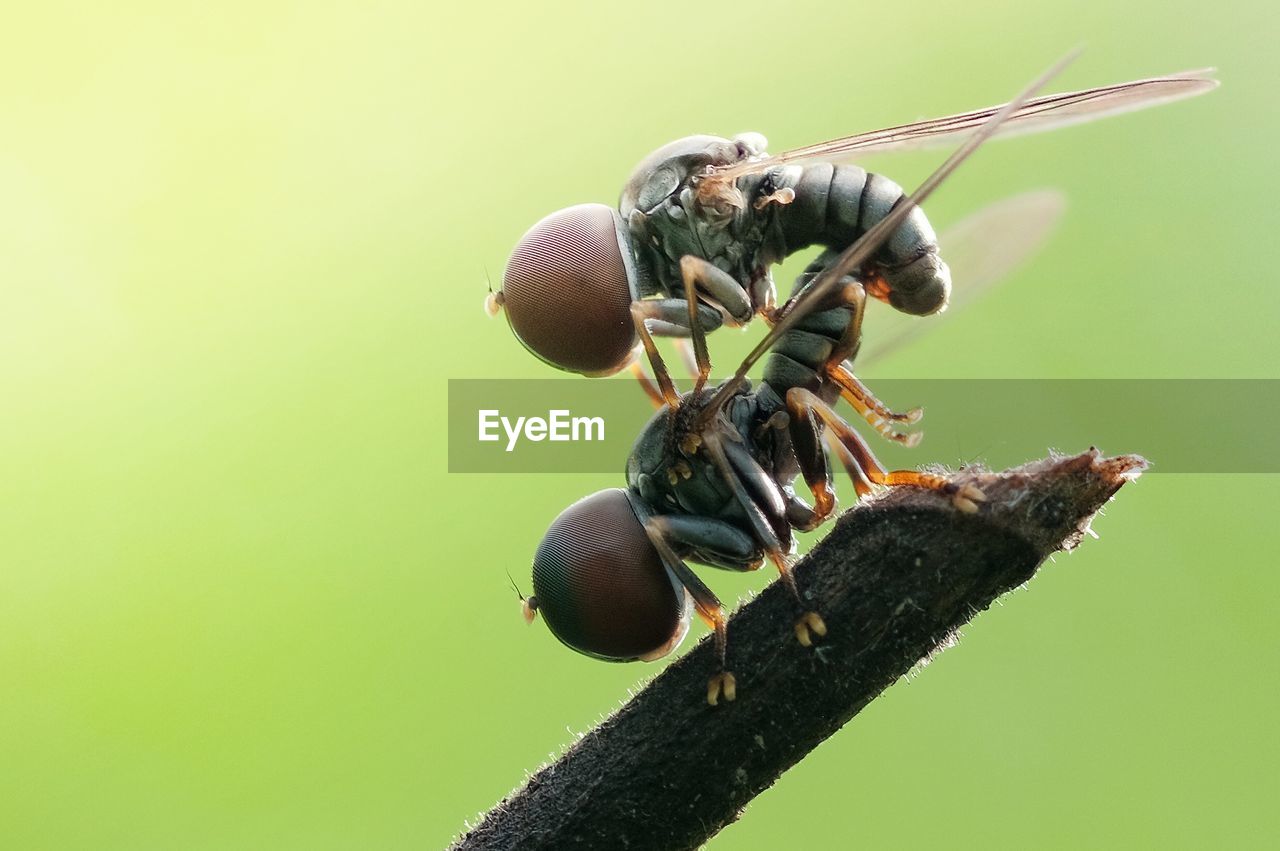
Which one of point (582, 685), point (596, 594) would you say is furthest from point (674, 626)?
point (582, 685)

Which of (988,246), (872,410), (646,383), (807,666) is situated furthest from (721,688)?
(988,246)

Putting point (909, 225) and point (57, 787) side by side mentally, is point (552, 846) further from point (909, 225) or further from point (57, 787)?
point (57, 787)

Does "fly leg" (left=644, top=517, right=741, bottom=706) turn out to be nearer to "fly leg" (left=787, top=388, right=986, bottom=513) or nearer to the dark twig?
the dark twig

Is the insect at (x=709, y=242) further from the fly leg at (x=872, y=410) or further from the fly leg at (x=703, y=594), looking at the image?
the fly leg at (x=703, y=594)

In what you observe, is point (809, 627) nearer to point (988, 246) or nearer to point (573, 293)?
point (573, 293)

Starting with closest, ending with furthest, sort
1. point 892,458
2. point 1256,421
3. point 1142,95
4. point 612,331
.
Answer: point 1142,95, point 612,331, point 892,458, point 1256,421

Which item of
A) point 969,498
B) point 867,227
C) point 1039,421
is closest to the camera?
point 969,498

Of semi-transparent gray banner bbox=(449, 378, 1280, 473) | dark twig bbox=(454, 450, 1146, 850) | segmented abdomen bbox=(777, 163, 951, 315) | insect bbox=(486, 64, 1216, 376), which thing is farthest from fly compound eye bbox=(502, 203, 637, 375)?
semi-transparent gray banner bbox=(449, 378, 1280, 473)
